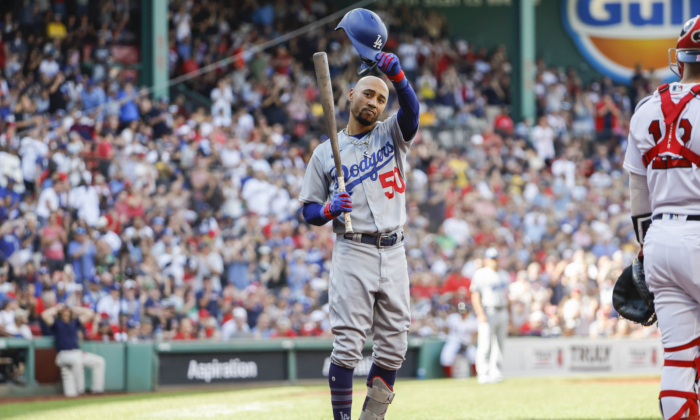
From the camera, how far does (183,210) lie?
13.9 meters

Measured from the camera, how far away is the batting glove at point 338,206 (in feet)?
15.9

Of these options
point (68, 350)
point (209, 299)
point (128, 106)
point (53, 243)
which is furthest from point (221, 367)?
point (128, 106)

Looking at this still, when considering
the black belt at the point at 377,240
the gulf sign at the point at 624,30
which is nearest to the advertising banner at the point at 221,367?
the black belt at the point at 377,240

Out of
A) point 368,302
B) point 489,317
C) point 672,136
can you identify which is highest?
point 672,136

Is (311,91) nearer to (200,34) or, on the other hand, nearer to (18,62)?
(200,34)

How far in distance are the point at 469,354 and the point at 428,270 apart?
6.70 feet

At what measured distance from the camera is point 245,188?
48.5 feet

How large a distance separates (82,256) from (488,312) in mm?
5899

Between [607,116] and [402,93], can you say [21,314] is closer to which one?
[402,93]

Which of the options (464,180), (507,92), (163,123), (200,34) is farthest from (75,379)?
(507,92)

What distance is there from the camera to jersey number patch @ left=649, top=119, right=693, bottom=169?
4.04m

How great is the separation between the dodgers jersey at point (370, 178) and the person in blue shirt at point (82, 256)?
7619mm

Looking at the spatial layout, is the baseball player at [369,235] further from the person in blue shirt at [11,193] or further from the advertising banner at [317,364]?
the person in blue shirt at [11,193]

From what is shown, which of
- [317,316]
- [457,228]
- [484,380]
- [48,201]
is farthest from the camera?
[457,228]
